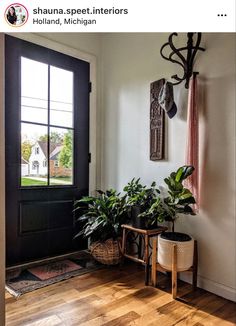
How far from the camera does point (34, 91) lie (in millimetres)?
2264

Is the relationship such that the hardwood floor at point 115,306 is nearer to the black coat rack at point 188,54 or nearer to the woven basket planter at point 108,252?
the woven basket planter at point 108,252

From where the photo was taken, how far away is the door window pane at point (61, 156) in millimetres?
2357

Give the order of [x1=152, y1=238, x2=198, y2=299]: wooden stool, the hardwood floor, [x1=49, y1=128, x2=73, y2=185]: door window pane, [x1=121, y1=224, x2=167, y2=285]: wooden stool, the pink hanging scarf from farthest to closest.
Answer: [x1=49, y1=128, x2=73, y2=185]: door window pane, [x1=121, y1=224, x2=167, y2=285]: wooden stool, the pink hanging scarf, [x1=152, y1=238, x2=198, y2=299]: wooden stool, the hardwood floor

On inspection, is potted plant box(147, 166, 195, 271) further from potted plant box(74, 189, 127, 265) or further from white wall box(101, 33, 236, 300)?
potted plant box(74, 189, 127, 265)

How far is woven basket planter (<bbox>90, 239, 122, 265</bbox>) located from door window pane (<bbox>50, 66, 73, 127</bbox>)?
3.85 ft

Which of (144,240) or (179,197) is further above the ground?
(179,197)

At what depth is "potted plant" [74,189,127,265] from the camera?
218 centimetres

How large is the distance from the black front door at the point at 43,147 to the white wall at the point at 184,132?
0.30 m

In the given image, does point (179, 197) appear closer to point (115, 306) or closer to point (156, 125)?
point (156, 125)

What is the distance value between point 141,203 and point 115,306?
2.46 ft
